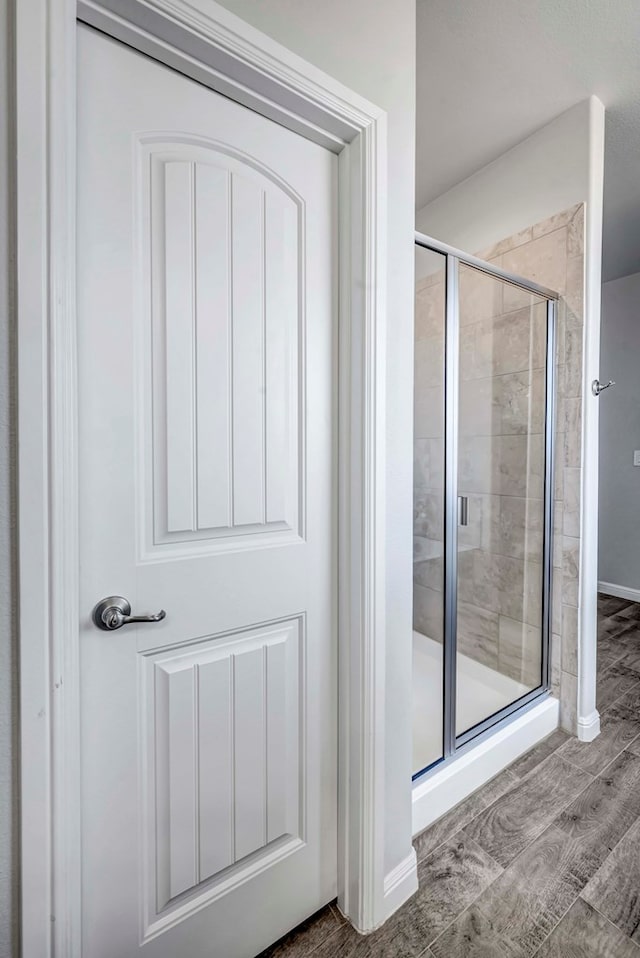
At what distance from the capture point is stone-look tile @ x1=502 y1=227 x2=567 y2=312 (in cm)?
188

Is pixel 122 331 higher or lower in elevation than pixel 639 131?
lower

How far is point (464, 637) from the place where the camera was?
6.49 ft

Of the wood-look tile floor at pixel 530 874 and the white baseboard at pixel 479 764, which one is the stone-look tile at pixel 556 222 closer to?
the white baseboard at pixel 479 764

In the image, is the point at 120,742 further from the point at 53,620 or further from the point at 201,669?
the point at 53,620

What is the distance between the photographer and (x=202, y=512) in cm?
92

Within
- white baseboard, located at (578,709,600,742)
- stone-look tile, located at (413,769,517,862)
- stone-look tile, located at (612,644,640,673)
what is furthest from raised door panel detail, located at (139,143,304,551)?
stone-look tile, located at (612,644,640,673)

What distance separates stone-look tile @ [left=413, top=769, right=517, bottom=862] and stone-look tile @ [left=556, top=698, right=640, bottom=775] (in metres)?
0.32

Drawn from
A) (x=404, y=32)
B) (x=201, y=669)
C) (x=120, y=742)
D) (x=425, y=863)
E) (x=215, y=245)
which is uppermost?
(x=404, y=32)

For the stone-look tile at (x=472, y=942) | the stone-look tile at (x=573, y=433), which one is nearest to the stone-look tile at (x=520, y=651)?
the stone-look tile at (x=573, y=433)

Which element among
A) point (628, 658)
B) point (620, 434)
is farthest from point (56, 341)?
point (620, 434)

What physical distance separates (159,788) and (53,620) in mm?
476

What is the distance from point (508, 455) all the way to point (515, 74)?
5.05 feet

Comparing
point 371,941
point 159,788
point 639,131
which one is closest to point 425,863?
point 371,941

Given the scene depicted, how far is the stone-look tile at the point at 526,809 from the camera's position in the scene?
133cm
